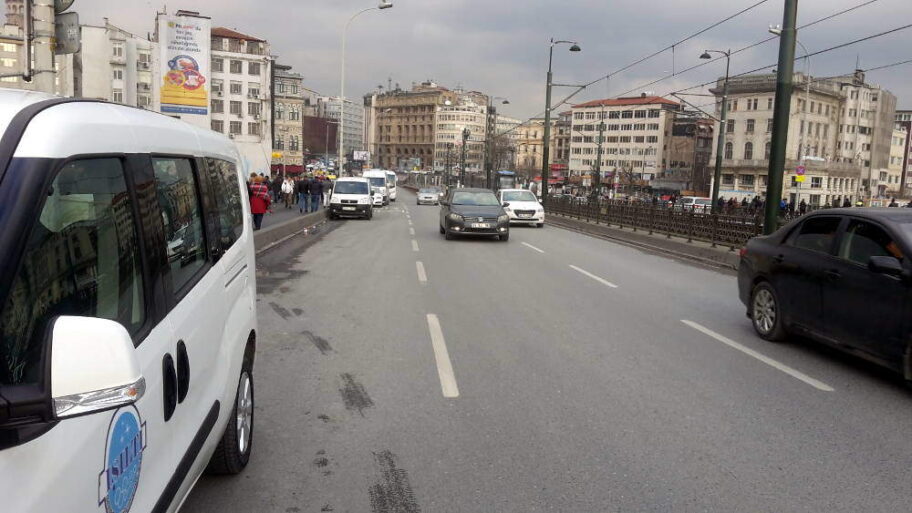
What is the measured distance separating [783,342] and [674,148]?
133968 mm

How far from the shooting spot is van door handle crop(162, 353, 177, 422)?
7.93 ft

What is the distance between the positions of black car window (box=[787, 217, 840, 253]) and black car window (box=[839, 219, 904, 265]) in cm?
20

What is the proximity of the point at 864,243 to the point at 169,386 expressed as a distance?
6.27 meters

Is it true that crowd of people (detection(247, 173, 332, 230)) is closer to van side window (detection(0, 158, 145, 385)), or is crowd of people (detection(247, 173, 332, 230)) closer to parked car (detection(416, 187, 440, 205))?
van side window (detection(0, 158, 145, 385))

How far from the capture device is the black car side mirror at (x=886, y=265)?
5664 millimetres

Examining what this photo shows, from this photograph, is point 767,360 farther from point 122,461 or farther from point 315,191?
point 315,191

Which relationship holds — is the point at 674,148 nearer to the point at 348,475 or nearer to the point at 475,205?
the point at 475,205

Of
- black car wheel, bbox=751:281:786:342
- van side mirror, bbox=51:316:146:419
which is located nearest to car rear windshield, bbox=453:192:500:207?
black car wheel, bbox=751:281:786:342

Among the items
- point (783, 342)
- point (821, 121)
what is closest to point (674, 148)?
point (821, 121)

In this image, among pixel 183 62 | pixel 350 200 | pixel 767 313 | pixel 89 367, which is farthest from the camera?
pixel 350 200

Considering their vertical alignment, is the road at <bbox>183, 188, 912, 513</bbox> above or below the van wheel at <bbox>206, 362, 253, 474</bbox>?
below

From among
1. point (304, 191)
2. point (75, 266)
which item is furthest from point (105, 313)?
point (304, 191)

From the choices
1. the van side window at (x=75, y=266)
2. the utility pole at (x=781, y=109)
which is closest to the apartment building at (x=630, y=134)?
the utility pole at (x=781, y=109)

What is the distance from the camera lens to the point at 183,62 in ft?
88.2
